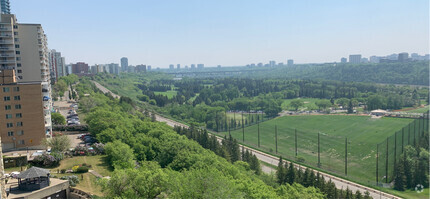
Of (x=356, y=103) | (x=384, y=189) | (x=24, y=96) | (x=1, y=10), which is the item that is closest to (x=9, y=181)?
(x=24, y=96)

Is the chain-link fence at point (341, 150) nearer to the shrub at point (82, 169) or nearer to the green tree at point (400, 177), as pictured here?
the green tree at point (400, 177)

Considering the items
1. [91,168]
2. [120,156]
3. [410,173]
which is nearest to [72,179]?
[91,168]

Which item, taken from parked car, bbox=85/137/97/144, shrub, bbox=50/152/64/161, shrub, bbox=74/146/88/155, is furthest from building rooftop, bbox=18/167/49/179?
parked car, bbox=85/137/97/144

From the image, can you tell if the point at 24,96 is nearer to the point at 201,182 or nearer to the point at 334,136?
the point at 201,182

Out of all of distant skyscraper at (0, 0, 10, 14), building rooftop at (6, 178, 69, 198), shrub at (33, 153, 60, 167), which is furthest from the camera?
distant skyscraper at (0, 0, 10, 14)

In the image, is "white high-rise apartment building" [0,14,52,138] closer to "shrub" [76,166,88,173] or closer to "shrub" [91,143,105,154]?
"shrub" [91,143,105,154]

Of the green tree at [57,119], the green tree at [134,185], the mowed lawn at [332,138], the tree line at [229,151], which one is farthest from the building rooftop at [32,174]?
the mowed lawn at [332,138]
